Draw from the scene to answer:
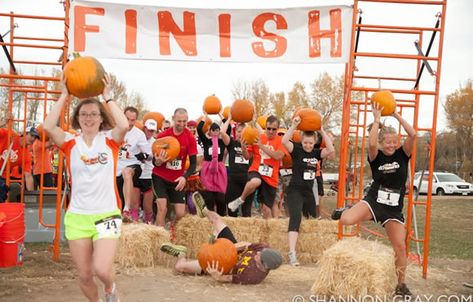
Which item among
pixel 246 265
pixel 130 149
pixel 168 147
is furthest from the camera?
pixel 130 149

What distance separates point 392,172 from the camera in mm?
6234

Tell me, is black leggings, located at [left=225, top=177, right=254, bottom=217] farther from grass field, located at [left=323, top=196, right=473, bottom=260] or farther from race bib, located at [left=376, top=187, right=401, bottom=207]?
race bib, located at [left=376, top=187, right=401, bottom=207]

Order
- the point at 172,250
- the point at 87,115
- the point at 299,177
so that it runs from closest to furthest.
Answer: the point at 87,115
the point at 172,250
the point at 299,177

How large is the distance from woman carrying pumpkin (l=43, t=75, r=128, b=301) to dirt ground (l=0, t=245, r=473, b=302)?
128 cm

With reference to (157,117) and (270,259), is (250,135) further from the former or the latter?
(157,117)

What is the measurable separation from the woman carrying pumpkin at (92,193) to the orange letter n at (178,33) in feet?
9.92

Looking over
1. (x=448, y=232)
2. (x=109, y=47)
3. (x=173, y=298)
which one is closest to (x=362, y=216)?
(x=173, y=298)

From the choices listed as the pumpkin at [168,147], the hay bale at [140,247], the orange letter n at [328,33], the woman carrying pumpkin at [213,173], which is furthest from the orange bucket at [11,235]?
the orange letter n at [328,33]

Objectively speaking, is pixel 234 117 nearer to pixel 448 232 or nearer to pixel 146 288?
pixel 146 288

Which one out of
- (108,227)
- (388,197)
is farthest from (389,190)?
(108,227)

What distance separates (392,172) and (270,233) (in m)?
2.61

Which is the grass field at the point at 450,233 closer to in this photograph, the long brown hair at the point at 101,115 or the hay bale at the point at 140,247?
the hay bale at the point at 140,247

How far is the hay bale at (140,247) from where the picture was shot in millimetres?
7242

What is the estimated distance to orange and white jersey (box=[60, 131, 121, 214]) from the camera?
4562mm
